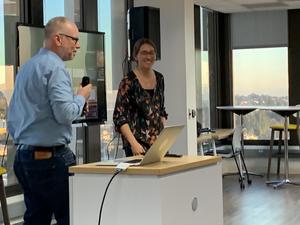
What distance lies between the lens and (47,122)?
2.88 metres

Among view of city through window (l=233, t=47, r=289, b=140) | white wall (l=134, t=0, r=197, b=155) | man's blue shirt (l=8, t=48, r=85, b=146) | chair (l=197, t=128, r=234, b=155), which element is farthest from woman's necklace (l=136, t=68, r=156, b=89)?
view of city through window (l=233, t=47, r=289, b=140)

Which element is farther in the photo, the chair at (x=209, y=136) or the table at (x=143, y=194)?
the chair at (x=209, y=136)

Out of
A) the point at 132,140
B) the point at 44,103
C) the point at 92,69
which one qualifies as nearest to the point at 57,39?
the point at 44,103

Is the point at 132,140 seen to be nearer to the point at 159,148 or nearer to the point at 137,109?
the point at 137,109

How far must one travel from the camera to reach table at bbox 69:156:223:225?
2490mm

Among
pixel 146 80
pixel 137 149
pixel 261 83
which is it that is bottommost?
pixel 137 149

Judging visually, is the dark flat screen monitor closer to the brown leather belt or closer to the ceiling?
the brown leather belt

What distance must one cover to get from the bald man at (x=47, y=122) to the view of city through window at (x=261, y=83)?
265 inches

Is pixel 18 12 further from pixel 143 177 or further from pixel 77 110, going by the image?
pixel 143 177

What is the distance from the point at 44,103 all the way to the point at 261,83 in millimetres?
6990

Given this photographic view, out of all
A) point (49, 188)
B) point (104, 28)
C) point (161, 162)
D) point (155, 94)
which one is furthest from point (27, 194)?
point (104, 28)

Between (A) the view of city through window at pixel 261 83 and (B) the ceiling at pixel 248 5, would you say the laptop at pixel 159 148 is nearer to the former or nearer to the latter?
(B) the ceiling at pixel 248 5

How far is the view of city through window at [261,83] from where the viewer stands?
30.6 feet

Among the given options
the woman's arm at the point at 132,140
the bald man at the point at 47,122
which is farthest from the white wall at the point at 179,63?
the bald man at the point at 47,122
